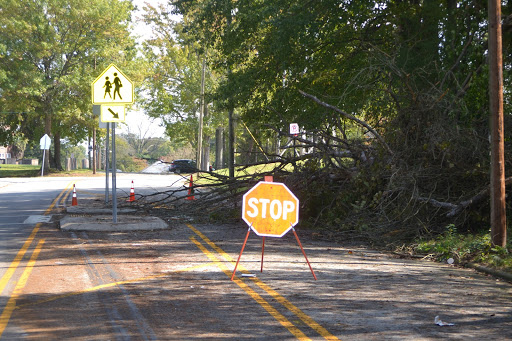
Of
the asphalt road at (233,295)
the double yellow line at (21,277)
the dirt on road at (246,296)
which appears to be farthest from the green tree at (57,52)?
the dirt on road at (246,296)

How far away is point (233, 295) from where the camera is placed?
7461 millimetres

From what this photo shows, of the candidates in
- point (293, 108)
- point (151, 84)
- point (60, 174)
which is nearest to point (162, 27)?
point (151, 84)

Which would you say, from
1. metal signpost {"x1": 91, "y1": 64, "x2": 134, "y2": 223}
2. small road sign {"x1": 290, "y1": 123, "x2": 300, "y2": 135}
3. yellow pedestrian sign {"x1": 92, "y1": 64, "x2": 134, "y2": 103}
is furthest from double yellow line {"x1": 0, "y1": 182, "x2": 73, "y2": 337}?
small road sign {"x1": 290, "y1": 123, "x2": 300, "y2": 135}

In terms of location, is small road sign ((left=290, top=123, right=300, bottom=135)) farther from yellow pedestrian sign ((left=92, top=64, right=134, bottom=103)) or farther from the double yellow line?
the double yellow line

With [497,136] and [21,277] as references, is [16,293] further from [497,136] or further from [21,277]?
[497,136]

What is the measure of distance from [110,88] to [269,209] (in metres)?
6.57

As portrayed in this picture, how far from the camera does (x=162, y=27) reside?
53.4m

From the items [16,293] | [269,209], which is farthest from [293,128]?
[16,293]

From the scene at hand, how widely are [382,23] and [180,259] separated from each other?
1220cm

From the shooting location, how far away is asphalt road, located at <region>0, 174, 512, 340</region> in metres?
5.91

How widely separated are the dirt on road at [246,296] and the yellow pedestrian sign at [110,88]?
13.0 feet

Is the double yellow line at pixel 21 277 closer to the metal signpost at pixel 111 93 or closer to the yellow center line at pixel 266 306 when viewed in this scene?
the yellow center line at pixel 266 306

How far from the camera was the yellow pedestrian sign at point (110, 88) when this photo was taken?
13930 mm

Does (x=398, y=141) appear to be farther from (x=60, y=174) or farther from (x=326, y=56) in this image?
(x=60, y=174)
